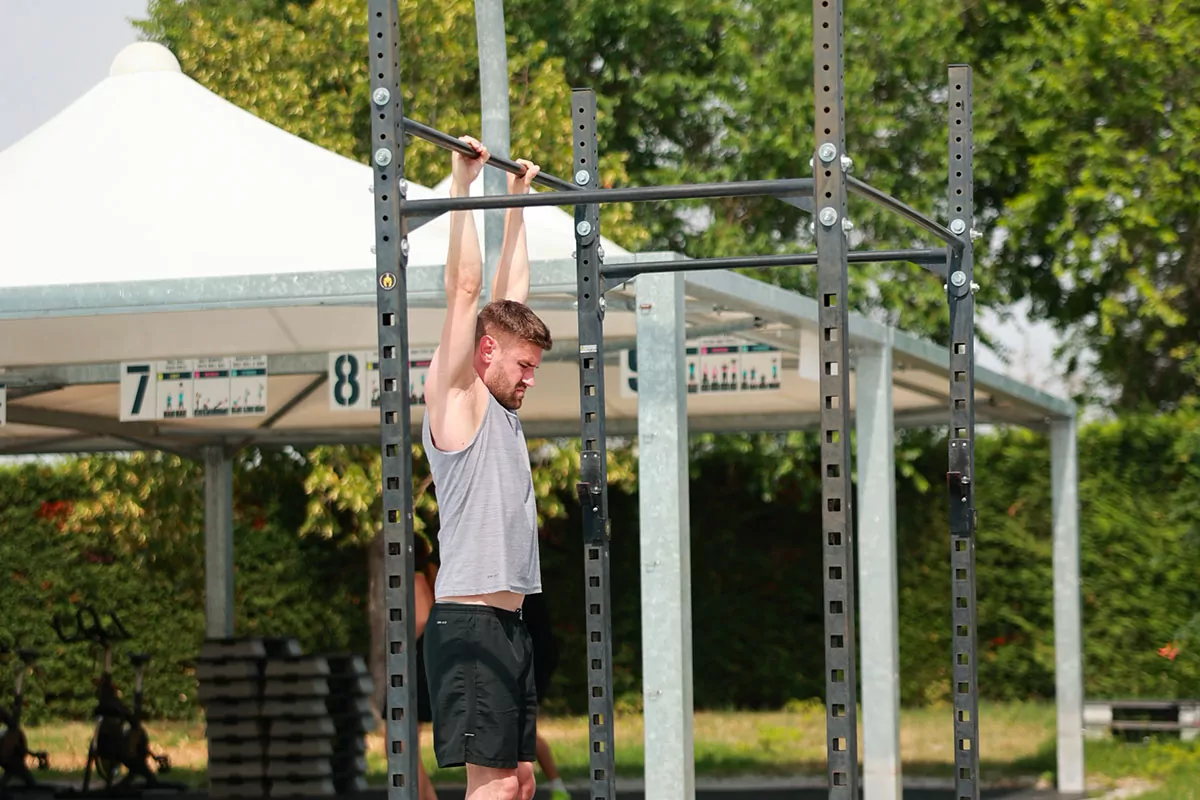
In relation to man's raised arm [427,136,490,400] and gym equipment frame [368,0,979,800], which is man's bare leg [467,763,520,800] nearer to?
gym equipment frame [368,0,979,800]

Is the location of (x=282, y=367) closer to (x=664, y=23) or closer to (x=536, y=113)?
(x=536, y=113)

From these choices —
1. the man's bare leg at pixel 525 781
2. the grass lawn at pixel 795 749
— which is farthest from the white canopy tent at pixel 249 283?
the grass lawn at pixel 795 749

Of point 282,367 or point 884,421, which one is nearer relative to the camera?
point 884,421

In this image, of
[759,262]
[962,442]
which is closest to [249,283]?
[759,262]

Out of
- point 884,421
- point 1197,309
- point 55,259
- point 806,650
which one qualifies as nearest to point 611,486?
point 806,650

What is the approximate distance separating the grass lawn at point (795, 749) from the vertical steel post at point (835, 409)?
7521mm

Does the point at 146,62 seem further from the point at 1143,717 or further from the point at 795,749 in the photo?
the point at 1143,717

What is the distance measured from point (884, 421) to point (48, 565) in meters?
10.6

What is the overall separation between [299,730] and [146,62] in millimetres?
4699

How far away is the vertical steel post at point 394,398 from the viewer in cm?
419

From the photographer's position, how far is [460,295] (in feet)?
14.4

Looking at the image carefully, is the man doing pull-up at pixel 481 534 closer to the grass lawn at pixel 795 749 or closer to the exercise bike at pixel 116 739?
the grass lawn at pixel 795 749

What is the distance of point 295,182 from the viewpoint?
29.1ft

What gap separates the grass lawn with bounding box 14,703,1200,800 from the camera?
1287cm
